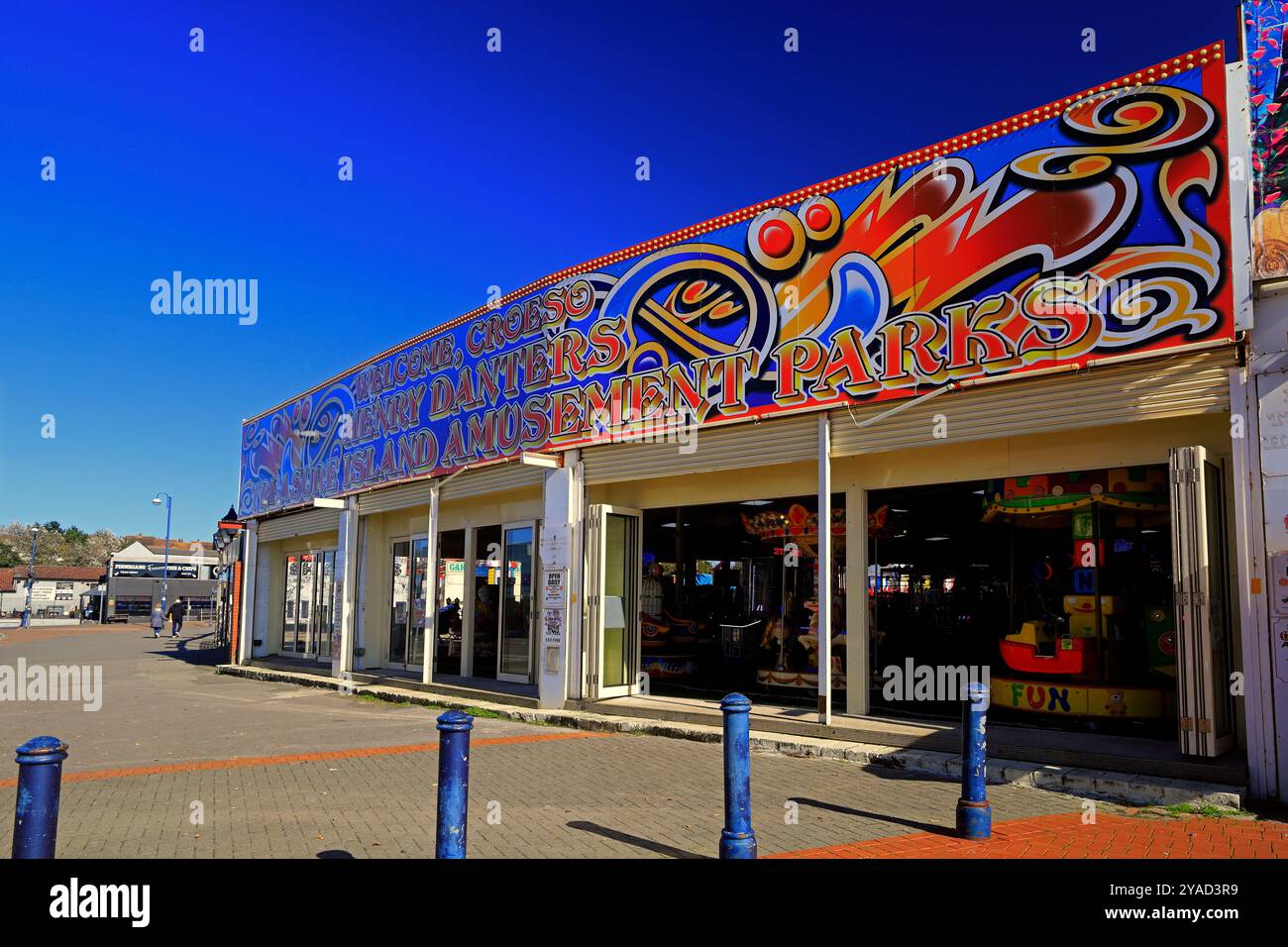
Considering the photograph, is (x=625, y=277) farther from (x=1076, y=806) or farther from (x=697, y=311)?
(x=1076, y=806)

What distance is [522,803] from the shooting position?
7613 millimetres

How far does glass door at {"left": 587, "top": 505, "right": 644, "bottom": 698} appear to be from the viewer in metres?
12.9

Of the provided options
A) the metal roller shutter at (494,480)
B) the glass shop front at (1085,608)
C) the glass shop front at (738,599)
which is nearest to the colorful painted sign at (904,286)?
the metal roller shutter at (494,480)

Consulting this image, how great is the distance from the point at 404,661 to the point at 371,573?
2.11 meters

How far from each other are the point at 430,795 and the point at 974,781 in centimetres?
436

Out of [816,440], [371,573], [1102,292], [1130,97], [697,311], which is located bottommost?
[371,573]

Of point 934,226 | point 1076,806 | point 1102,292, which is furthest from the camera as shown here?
point 934,226

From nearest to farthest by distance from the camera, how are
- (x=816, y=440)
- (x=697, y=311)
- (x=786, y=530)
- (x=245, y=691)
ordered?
(x=816, y=440) → (x=697, y=311) → (x=786, y=530) → (x=245, y=691)

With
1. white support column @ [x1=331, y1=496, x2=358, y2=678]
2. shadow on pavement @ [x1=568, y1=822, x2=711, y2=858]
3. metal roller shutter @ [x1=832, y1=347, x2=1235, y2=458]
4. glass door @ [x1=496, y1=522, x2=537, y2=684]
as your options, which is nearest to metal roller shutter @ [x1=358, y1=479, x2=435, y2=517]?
white support column @ [x1=331, y1=496, x2=358, y2=678]

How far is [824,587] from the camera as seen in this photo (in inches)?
398

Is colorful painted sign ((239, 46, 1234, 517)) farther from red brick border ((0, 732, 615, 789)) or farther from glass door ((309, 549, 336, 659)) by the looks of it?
glass door ((309, 549, 336, 659))
